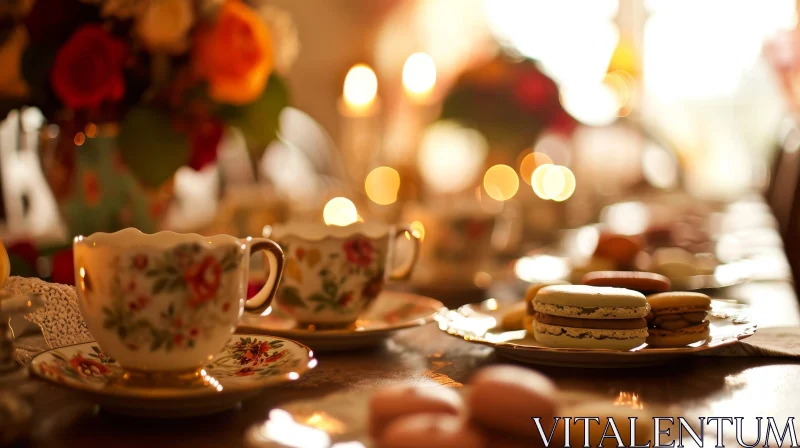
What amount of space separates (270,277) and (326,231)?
0.73 feet

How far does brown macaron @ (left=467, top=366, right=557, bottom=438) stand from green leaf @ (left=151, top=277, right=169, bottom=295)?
0.26 meters

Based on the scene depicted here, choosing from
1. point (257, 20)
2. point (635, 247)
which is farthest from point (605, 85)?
point (257, 20)

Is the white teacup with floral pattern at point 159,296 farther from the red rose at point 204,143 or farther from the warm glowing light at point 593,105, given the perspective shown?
the warm glowing light at point 593,105

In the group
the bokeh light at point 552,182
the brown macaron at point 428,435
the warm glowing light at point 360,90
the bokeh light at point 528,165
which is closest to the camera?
the brown macaron at point 428,435

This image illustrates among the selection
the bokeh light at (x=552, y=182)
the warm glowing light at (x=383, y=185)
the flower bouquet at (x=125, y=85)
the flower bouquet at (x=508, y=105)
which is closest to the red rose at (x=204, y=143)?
the flower bouquet at (x=125, y=85)

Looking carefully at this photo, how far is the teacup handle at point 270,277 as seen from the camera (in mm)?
725

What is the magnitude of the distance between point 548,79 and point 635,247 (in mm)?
1365

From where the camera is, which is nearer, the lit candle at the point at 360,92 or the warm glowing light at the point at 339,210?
the warm glowing light at the point at 339,210

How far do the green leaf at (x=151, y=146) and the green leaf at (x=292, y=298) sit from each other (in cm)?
41

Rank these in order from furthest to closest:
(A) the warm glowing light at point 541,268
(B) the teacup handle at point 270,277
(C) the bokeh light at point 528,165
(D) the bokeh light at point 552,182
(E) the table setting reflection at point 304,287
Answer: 1. (C) the bokeh light at point 528,165
2. (D) the bokeh light at point 552,182
3. (A) the warm glowing light at point 541,268
4. (B) the teacup handle at point 270,277
5. (E) the table setting reflection at point 304,287

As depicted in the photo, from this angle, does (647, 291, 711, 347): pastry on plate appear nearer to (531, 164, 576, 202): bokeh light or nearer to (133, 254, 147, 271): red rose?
(133, 254, 147, 271): red rose

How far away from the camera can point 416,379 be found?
29.4 inches

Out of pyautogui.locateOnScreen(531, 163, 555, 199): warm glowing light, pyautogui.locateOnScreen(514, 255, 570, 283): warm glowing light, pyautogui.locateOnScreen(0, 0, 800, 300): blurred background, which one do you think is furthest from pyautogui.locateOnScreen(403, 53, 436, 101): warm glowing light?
pyautogui.locateOnScreen(514, 255, 570, 283): warm glowing light

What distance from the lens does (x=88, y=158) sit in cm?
117
